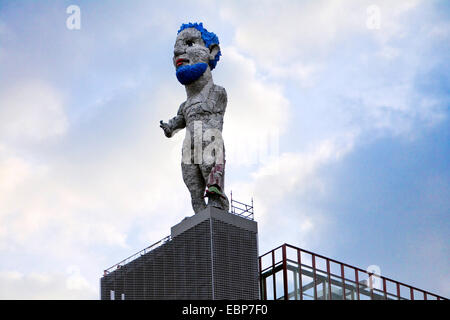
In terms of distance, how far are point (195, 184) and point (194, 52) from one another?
3950 millimetres

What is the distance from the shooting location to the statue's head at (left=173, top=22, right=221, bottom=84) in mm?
34219

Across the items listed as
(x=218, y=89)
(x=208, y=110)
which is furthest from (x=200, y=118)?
(x=218, y=89)

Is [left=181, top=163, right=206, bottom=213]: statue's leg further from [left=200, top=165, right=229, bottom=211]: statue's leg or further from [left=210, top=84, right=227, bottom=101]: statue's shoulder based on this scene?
[left=210, top=84, right=227, bottom=101]: statue's shoulder

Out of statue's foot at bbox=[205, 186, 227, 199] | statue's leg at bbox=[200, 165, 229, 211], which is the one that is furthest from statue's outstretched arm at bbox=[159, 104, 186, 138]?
statue's foot at bbox=[205, 186, 227, 199]

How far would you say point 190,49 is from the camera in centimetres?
3453

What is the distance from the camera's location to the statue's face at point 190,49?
3444 centimetres

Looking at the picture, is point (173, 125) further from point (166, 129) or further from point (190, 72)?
point (190, 72)

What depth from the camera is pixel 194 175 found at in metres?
33.5

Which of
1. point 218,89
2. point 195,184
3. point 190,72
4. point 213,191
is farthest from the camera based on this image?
point 218,89

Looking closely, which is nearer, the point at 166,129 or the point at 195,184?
the point at 195,184
